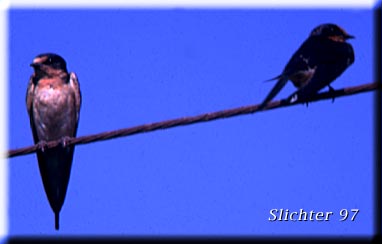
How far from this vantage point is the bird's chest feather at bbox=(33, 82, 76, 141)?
6.61 metres

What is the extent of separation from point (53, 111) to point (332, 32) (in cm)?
242

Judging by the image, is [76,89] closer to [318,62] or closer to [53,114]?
[53,114]

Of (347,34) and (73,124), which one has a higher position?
(347,34)

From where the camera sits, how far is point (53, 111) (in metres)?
6.64

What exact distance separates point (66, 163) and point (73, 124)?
0.37m

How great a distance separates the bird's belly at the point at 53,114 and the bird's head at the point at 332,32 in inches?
85.3

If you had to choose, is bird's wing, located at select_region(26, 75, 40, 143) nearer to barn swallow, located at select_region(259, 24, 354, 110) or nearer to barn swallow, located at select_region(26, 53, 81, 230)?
barn swallow, located at select_region(26, 53, 81, 230)

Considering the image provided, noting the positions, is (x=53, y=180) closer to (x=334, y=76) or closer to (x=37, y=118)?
(x=37, y=118)

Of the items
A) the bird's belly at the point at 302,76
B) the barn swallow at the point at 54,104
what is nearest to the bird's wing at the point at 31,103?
the barn swallow at the point at 54,104

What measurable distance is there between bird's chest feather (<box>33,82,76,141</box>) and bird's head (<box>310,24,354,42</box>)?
2154mm

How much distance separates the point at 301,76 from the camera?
5.30 metres

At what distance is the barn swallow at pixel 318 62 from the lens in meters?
4.97

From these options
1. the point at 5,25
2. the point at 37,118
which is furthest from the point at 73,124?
the point at 5,25

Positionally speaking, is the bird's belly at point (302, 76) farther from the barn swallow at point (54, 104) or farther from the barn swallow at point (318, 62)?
the barn swallow at point (54, 104)
